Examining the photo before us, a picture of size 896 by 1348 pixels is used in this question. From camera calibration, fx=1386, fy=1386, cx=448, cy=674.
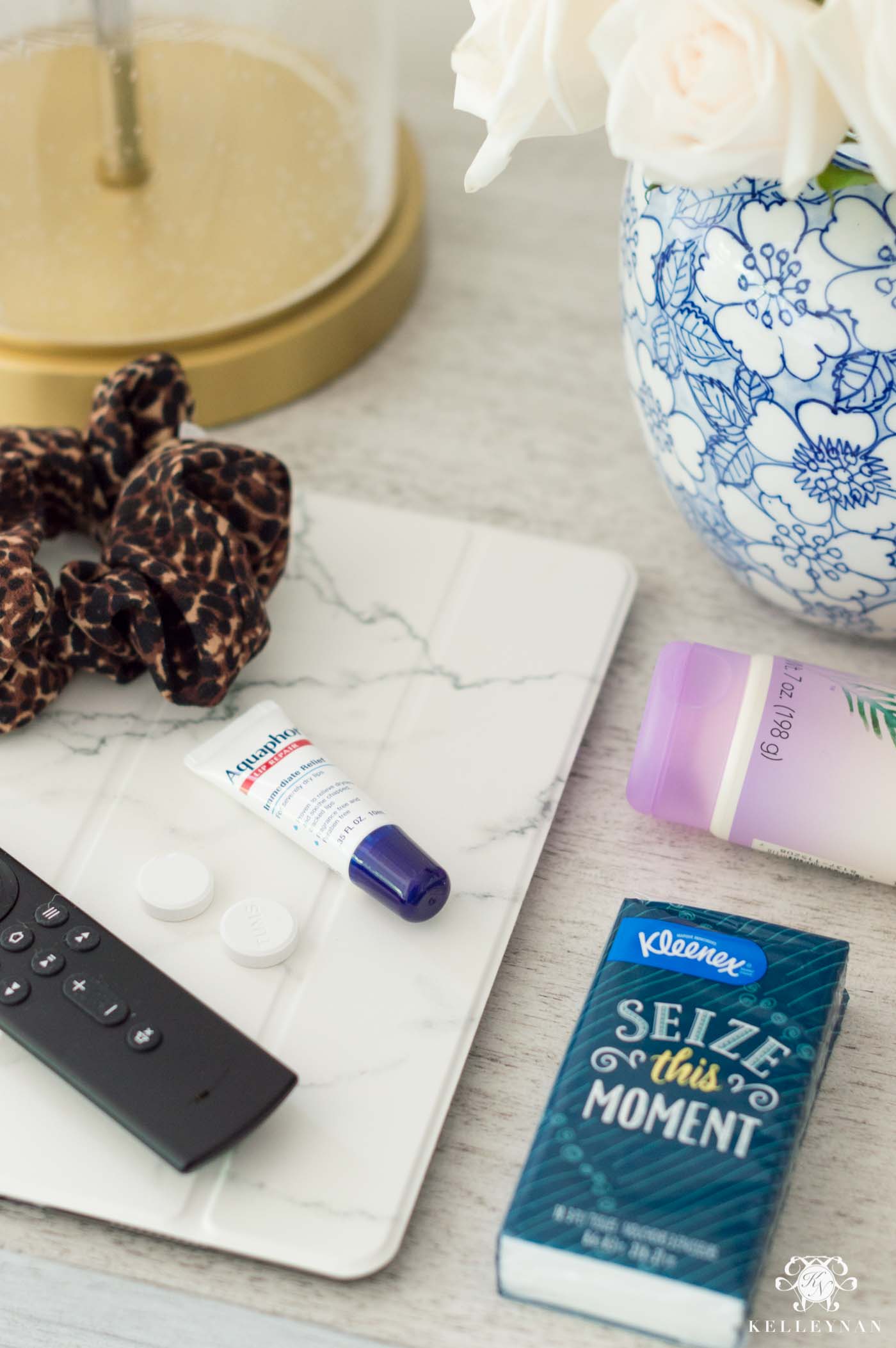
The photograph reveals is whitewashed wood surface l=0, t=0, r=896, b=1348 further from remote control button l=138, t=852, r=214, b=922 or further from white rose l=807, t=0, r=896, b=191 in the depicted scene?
white rose l=807, t=0, r=896, b=191

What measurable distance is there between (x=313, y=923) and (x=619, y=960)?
111 millimetres

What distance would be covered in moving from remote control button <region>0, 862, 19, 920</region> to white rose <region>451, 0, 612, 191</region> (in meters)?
0.28

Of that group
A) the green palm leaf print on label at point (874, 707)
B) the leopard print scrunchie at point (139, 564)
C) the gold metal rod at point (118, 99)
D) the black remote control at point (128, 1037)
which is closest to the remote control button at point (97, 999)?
the black remote control at point (128, 1037)

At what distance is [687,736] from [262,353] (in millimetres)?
311

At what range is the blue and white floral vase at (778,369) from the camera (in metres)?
0.45

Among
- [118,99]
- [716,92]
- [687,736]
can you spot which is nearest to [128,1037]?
[687,736]

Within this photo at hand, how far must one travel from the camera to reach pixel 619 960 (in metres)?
0.45

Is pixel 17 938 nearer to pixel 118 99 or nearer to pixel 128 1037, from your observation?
pixel 128 1037

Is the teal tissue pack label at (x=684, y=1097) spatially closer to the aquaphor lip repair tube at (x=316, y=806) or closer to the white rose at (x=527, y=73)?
the aquaphor lip repair tube at (x=316, y=806)

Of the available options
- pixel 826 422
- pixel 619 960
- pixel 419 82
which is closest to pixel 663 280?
pixel 826 422

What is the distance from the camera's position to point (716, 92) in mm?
373

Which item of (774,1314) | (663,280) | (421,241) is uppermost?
(663,280)

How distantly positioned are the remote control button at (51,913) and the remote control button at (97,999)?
2cm

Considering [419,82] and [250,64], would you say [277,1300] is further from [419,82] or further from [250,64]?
[419,82]
